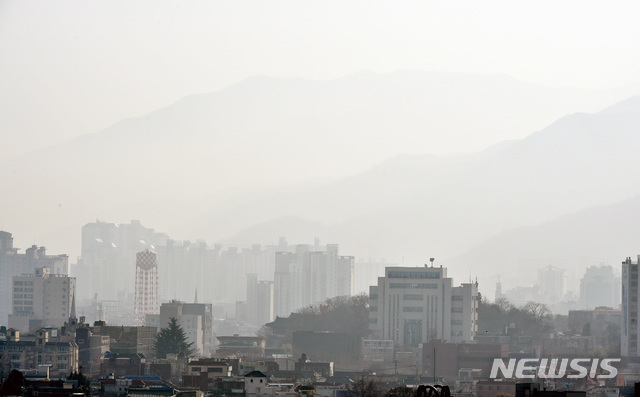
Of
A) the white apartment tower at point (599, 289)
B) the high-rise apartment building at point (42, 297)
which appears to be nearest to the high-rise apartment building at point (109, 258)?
the white apartment tower at point (599, 289)

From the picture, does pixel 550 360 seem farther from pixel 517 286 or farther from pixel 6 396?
pixel 517 286

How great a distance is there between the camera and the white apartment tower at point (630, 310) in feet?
188

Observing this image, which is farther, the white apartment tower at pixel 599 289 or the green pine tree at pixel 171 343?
the white apartment tower at pixel 599 289

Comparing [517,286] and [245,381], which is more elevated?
[517,286]

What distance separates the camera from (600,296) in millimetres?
105500

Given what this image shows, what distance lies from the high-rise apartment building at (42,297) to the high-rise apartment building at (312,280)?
36606 mm

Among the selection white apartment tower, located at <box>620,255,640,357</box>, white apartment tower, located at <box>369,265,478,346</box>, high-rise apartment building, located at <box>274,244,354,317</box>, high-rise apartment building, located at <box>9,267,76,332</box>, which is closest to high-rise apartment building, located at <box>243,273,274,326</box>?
high-rise apartment building, located at <box>274,244,354,317</box>

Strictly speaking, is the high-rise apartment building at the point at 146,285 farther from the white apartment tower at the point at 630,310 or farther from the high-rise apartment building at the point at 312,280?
the white apartment tower at the point at 630,310

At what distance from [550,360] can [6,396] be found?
87.7ft

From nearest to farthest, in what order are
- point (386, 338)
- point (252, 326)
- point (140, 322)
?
point (386, 338)
point (140, 322)
point (252, 326)

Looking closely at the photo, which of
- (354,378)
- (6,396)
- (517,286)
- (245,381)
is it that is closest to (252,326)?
(517,286)

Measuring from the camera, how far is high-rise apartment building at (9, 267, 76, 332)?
73.8 metres

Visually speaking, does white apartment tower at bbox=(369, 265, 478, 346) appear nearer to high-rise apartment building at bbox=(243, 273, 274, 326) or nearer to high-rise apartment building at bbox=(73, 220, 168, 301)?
high-rise apartment building at bbox=(243, 273, 274, 326)

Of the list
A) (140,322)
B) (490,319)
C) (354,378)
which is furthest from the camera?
(140,322)
